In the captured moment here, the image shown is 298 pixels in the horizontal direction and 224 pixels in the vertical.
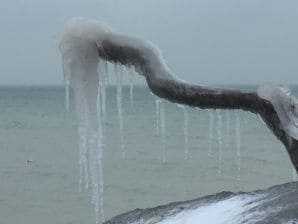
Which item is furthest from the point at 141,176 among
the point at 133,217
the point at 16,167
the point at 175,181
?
the point at 133,217

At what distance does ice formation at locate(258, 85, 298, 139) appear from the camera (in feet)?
16.8

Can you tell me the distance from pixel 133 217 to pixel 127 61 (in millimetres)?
1703

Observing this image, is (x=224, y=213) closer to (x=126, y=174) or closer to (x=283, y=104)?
(x=283, y=104)

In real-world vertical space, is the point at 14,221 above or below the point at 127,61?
below

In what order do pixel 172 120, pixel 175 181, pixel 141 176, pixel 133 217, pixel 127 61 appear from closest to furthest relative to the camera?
1. pixel 127 61
2. pixel 133 217
3. pixel 175 181
4. pixel 141 176
5. pixel 172 120

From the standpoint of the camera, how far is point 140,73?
200 inches

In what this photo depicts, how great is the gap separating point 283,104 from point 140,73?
40.8 inches

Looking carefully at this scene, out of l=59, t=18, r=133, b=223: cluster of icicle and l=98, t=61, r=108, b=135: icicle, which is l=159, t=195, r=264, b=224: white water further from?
l=98, t=61, r=108, b=135: icicle

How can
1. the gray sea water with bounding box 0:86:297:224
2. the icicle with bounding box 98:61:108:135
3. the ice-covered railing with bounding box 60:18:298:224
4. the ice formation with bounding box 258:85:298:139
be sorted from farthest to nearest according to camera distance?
1. the gray sea water with bounding box 0:86:297:224
2. the icicle with bounding box 98:61:108:135
3. the ice formation with bounding box 258:85:298:139
4. the ice-covered railing with bounding box 60:18:298:224

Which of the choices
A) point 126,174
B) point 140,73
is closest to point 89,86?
point 140,73

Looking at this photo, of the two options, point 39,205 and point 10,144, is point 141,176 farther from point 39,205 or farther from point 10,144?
point 10,144

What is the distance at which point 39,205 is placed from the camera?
24.8 meters

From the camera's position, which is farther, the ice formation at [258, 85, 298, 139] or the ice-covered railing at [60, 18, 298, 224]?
the ice formation at [258, 85, 298, 139]

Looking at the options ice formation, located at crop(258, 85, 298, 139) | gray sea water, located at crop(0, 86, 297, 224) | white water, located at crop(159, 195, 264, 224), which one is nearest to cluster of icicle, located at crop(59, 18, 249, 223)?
ice formation, located at crop(258, 85, 298, 139)
